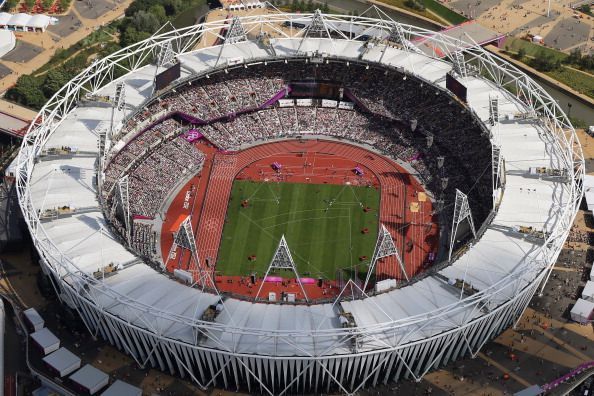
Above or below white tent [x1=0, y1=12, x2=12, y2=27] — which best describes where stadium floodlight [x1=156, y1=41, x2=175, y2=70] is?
below

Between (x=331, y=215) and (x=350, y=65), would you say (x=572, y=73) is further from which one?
(x=331, y=215)

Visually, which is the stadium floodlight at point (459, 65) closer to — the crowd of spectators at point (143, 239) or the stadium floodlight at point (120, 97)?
the stadium floodlight at point (120, 97)

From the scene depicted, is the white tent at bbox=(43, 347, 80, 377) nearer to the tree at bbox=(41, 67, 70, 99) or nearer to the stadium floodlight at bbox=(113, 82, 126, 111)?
the stadium floodlight at bbox=(113, 82, 126, 111)

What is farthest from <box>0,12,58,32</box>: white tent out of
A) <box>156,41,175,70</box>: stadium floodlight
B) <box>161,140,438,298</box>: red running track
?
<box>161,140,438,298</box>: red running track

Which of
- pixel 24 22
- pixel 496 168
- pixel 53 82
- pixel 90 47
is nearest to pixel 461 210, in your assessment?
pixel 496 168

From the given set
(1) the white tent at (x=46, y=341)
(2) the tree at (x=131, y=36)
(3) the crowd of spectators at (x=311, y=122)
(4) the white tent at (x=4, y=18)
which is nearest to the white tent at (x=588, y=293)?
(3) the crowd of spectators at (x=311, y=122)

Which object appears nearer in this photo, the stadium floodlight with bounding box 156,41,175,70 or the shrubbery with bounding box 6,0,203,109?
the stadium floodlight with bounding box 156,41,175,70
